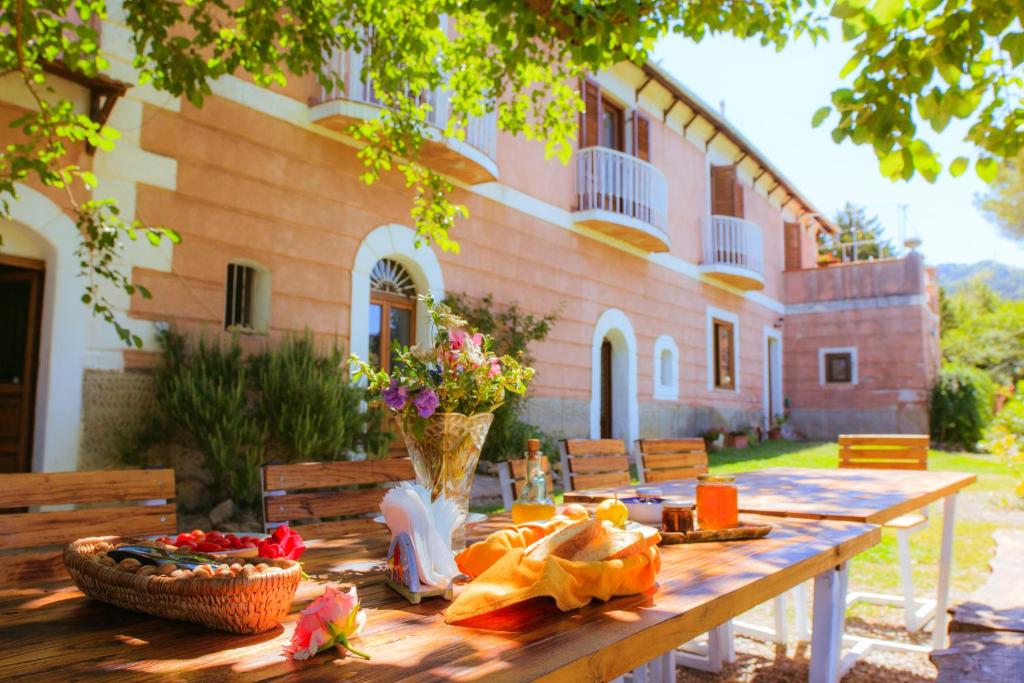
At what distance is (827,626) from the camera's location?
1919mm

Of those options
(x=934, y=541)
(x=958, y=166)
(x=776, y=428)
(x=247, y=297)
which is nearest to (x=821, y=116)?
(x=958, y=166)

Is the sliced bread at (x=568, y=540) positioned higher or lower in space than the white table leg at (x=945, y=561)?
higher

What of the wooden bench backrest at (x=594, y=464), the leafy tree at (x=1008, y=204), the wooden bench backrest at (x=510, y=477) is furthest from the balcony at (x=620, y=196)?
the leafy tree at (x=1008, y=204)

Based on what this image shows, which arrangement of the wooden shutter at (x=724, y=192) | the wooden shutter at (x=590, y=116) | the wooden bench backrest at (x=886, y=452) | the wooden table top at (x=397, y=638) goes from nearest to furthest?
the wooden table top at (x=397, y=638) < the wooden bench backrest at (x=886, y=452) < the wooden shutter at (x=590, y=116) < the wooden shutter at (x=724, y=192)

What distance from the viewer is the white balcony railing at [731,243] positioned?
1301 cm

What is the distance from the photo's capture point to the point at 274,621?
1084mm

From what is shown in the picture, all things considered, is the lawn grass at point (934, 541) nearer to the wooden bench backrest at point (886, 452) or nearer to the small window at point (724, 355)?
the wooden bench backrest at point (886, 452)

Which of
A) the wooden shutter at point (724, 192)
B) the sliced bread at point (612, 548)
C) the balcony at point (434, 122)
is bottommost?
the sliced bread at point (612, 548)

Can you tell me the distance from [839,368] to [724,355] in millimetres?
4309

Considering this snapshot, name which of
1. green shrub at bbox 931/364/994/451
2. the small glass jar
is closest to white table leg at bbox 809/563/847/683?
the small glass jar

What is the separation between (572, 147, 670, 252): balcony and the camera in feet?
31.8

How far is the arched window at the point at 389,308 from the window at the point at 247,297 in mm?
1249

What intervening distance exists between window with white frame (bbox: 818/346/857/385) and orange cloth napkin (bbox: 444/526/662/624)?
1676 cm

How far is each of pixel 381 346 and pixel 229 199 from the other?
2.06 m
